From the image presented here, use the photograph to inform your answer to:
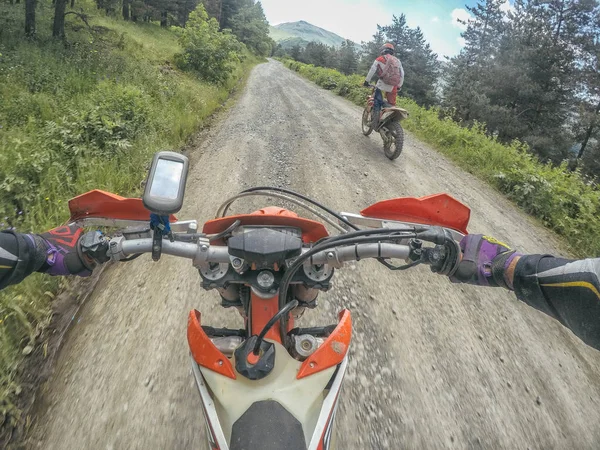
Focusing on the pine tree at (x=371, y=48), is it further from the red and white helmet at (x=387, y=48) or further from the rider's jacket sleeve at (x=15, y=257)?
the rider's jacket sleeve at (x=15, y=257)

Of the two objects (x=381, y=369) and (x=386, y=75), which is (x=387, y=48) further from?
(x=381, y=369)

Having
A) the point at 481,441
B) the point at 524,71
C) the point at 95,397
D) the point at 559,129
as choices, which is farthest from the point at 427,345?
the point at 559,129

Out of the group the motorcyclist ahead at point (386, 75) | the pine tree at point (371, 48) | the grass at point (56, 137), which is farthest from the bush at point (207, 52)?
the pine tree at point (371, 48)

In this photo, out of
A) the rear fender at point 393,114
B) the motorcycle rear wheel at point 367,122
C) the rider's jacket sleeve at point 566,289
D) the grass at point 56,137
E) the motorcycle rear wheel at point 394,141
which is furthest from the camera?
the motorcycle rear wheel at point 367,122

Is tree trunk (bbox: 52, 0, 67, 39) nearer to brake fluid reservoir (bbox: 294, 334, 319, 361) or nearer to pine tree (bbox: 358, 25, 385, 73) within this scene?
brake fluid reservoir (bbox: 294, 334, 319, 361)

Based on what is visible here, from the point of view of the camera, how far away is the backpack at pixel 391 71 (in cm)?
765

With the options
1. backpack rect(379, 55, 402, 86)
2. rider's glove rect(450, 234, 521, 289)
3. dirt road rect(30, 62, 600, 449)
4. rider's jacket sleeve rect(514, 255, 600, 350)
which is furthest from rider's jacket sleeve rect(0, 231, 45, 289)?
backpack rect(379, 55, 402, 86)

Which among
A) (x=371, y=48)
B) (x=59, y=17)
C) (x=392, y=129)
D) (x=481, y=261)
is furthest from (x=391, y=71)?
(x=371, y=48)

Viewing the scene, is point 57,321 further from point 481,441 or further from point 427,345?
point 481,441

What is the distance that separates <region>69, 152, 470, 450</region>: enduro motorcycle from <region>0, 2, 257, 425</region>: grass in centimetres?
156

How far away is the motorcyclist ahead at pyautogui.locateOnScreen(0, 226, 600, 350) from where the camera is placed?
1006 mm

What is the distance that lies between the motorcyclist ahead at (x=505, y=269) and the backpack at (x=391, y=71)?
731cm

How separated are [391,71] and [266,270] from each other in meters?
7.65

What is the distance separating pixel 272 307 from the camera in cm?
152
